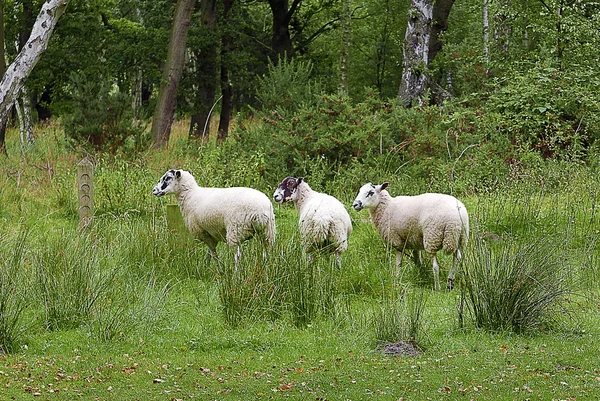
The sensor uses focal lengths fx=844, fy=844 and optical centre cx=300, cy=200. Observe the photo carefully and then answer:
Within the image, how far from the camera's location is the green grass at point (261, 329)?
6.59 metres

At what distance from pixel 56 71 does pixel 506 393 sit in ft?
74.8

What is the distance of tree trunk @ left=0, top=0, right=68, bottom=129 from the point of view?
13711 mm

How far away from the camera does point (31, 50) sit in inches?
546

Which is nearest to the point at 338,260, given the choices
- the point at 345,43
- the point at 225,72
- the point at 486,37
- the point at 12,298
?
the point at 12,298

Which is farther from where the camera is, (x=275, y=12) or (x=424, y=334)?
(x=275, y=12)

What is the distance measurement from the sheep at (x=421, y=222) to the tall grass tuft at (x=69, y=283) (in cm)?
357

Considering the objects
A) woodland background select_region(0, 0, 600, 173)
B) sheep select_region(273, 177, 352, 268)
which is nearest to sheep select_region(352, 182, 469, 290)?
sheep select_region(273, 177, 352, 268)

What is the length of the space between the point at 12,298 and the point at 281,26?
21312mm

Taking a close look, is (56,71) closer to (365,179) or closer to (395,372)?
(365,179)

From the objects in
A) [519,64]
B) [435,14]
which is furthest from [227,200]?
[435,14]

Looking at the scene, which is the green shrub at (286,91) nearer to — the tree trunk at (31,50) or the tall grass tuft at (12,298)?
the tree trunk at (31,50)

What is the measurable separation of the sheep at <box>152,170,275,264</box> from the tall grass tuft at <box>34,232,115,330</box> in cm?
156

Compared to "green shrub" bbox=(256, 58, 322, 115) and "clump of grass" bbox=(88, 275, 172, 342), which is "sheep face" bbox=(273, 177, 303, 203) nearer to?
"clump of grass" bbox=(88, 275, 172, 342)

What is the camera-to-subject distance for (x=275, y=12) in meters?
27.9
